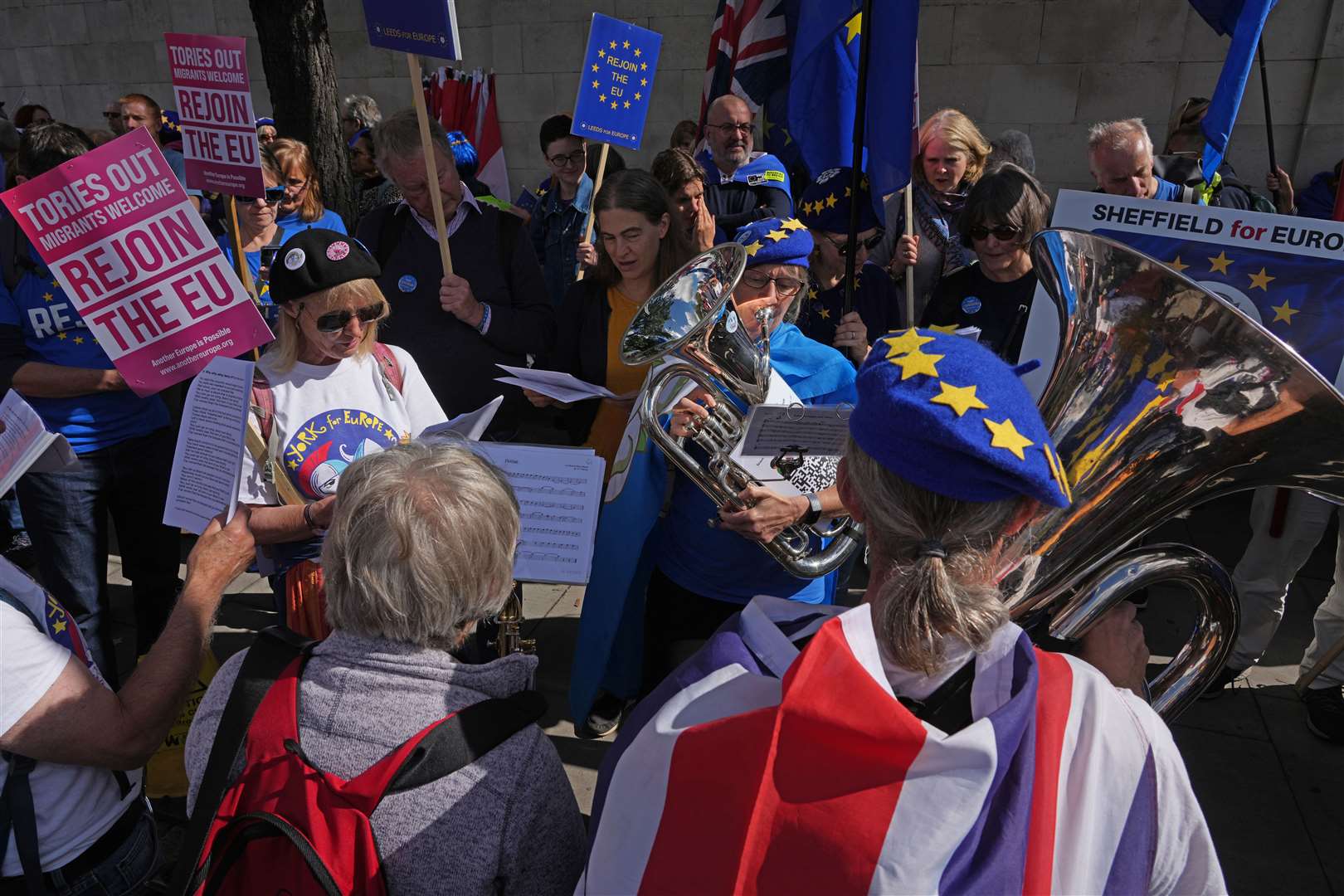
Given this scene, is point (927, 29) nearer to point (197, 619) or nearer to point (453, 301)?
point (453, 301)

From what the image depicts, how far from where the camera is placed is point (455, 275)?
340cm

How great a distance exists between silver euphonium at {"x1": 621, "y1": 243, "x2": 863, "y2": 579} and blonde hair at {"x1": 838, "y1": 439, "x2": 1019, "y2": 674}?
1111mm

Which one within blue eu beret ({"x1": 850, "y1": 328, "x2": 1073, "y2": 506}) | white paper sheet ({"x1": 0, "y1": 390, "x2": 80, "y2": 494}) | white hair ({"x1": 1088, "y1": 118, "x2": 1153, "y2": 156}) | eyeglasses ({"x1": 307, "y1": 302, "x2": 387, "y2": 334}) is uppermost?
white hair ({"x1": 1088, "y1": 118, "x2": 1153, "y2": 156})

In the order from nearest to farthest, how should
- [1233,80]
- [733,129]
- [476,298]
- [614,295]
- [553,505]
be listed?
[553,505]
[1233,80]
[614,295]
[476,298]
[733,129]

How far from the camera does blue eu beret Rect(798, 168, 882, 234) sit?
13.5 ft

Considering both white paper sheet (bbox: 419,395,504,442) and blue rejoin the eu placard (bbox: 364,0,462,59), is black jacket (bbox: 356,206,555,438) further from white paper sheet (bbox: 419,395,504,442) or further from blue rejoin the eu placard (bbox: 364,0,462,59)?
white paper sheet (bbox: 419,395,504,442)

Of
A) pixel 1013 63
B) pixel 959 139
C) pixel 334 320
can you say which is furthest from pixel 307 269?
pixel 1013 63

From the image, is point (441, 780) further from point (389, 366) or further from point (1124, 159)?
point (1124, 159)

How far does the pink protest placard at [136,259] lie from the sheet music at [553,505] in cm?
87

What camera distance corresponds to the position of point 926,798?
997mm

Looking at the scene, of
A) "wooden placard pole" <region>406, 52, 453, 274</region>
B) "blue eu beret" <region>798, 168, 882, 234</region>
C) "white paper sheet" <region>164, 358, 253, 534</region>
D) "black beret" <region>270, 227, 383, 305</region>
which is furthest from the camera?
"blue eu beret" <region>798, 168, 882, 234</region>

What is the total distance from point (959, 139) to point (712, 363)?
2.72m

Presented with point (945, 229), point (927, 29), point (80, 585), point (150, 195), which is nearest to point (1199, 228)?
point (945, 229)

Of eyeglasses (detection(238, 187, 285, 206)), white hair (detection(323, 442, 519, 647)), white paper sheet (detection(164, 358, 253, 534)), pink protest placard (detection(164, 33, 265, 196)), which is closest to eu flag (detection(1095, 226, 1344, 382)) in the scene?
white hair (detection(323, 442, 519, 647))
